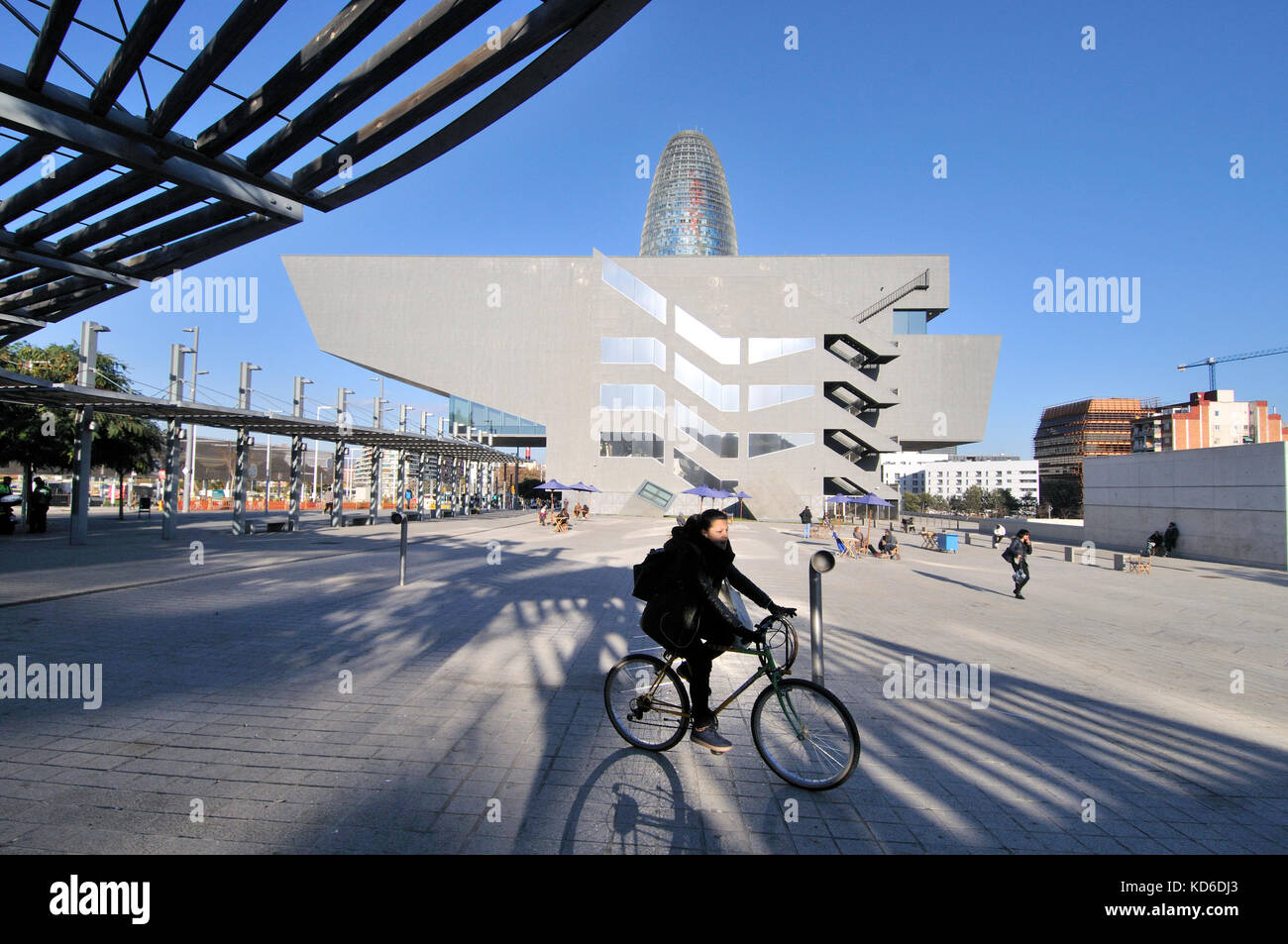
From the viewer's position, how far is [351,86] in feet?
17.4

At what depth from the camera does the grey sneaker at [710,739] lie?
4.04 meters

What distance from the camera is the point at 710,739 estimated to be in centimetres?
407

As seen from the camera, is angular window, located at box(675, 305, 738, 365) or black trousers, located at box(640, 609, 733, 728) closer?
black trousers, located at box(640, 609, 733, 728)

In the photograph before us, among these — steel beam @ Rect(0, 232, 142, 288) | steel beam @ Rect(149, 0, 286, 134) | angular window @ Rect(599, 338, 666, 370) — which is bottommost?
steel beam @ Rect(0, 232, 142, 288)

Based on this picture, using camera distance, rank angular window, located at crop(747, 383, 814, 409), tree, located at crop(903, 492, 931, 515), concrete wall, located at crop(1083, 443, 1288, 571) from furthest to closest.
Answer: tree, located at crop(903, 492, 931, 515) < angular window, located at crop(747, 383, 814, 409) < concrete wall, located at crop(1083, 443, 1288, 571)

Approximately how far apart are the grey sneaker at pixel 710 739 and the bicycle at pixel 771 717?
0.37 ft

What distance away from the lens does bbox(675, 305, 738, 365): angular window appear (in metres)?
47.8

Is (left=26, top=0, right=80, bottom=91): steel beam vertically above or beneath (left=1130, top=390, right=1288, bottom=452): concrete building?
beneath

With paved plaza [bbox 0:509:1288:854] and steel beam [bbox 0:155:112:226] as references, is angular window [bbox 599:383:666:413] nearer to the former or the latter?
paved plaza [bbox 0:509:1288:854]

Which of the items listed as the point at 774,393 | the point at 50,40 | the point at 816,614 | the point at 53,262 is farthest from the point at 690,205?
the point at 816,614

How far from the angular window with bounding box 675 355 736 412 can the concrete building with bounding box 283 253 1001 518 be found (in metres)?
0.11

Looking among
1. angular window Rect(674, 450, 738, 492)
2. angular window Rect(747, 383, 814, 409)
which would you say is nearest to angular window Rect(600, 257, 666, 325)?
angular window Rect(747, 383, 814, 409)

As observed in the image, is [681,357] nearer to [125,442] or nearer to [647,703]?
[125,442]
